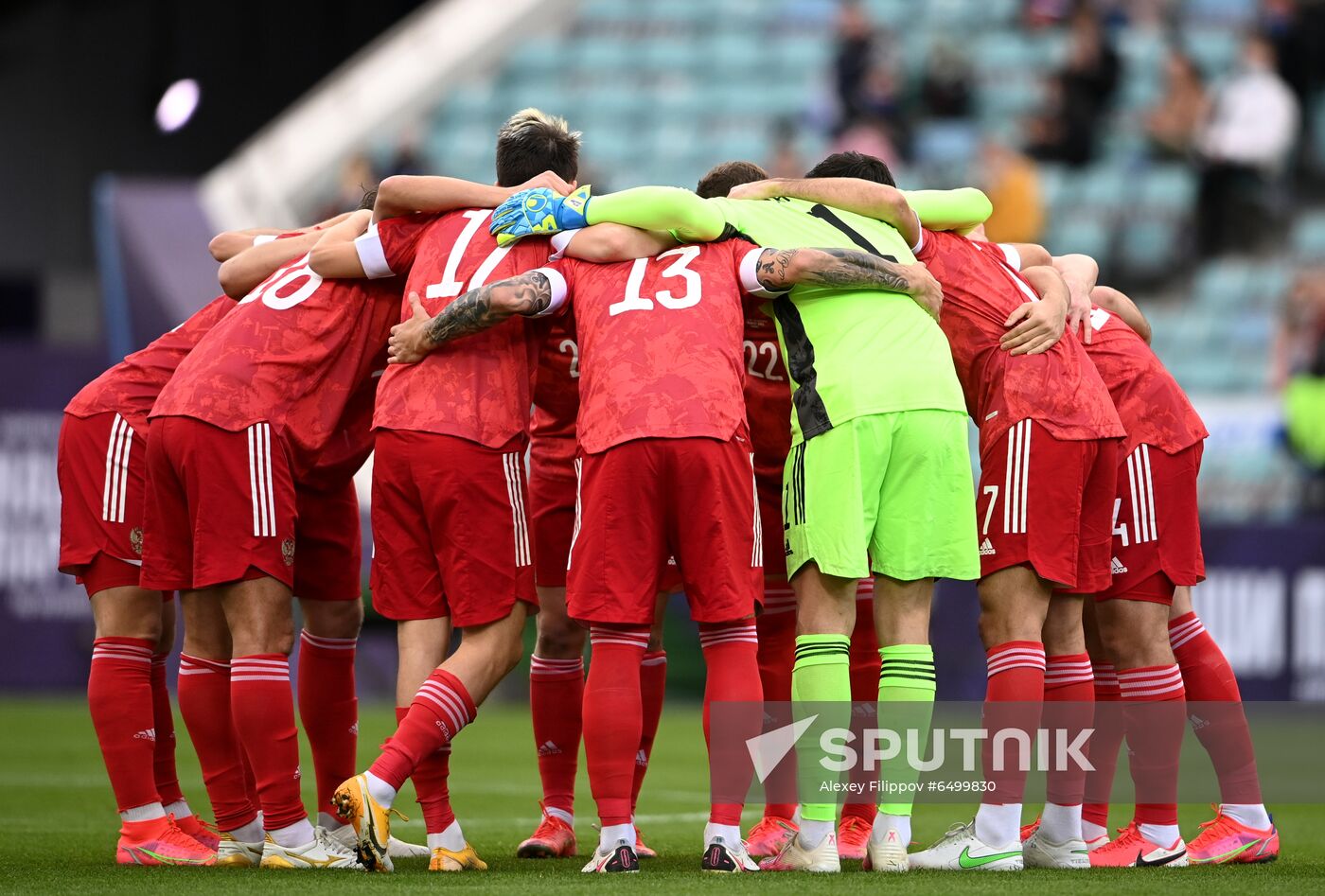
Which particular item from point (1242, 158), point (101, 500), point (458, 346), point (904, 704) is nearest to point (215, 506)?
point (101, 500)

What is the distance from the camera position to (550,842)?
6270 mm

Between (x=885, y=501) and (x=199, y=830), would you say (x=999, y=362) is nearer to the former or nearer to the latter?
(x=885, y=501)

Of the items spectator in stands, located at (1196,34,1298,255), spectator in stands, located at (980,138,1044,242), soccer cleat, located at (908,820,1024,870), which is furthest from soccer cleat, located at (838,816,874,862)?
spectator in stands, located at (1196,34,1298,255)

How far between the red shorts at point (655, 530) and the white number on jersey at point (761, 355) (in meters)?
0.96

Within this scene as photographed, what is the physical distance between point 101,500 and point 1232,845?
4.11 metres

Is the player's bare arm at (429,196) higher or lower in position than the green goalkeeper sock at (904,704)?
higher

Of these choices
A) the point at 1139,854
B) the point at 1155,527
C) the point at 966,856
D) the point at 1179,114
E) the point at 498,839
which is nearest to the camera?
the point at 966,856

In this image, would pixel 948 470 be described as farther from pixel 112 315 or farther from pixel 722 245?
pixel 112 315

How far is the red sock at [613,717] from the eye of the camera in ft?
17.7

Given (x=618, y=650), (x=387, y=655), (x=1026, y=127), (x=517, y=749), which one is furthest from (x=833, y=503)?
(x=1026, y=127)

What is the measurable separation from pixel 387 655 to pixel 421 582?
802cm

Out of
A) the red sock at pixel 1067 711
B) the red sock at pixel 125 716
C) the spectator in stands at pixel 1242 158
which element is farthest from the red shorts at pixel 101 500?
the spectator in stands at pixel 1242 158

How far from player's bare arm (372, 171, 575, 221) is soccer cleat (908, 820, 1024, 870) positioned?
2.56 metres

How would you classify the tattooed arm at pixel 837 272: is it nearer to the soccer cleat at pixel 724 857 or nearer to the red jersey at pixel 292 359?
the red jersey at pixel 292 359
